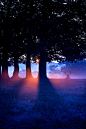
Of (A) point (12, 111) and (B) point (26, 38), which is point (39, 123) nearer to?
(A) point (12, 111)

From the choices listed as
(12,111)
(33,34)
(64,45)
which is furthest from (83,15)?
(12,111)

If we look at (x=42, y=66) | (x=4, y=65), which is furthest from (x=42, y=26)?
(x=4, y=65)

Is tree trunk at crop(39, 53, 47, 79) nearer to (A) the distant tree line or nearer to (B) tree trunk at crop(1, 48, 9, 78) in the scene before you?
(A) the distant tree line

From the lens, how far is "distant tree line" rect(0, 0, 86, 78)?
2348cm

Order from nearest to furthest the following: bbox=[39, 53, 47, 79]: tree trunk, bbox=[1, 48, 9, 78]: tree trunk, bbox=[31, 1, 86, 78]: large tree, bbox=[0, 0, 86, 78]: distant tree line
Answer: bbox=[31, 1, 86, 78]: large tree
bbox=[0, 0, 86, 78]: distant tree line
bbox=[1, 48, 9, 78]: tree trunk
bbox=[39, 53, 47, 79]: tree trunk

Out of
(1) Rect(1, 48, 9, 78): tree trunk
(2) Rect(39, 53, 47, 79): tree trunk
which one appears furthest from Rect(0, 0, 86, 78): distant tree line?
(2) Rect(39, 53, 47, 79): tree trunk

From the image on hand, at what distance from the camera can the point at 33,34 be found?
23.6 meters

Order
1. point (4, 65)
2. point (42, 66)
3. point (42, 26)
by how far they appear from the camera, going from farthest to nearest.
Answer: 1. point (42, 66)
2. point (4, 65)
3. point (42, 26)

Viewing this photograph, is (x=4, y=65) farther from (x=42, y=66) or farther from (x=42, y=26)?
(x=42, y=26)

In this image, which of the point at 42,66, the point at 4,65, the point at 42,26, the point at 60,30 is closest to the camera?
the point at 42,26

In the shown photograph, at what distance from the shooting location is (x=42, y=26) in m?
23.2

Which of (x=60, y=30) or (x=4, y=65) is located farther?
(x=4, y=65)

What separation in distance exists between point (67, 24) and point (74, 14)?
2.63 metres

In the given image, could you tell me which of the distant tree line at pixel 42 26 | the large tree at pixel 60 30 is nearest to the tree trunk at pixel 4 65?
the distant tree line at pixel 42 26
